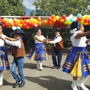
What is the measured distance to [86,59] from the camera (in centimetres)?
472

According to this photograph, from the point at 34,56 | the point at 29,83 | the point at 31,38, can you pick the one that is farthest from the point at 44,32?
the point at 29,83

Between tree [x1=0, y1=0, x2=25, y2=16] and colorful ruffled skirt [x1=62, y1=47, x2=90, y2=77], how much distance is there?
46.8 ft

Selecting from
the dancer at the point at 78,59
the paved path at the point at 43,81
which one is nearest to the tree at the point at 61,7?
the paved path at the point at 43,81

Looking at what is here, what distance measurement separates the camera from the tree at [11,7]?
17922mm

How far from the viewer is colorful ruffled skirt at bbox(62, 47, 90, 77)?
4.59 m

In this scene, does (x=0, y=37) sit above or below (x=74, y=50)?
above

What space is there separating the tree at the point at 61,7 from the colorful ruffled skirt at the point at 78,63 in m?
14.9

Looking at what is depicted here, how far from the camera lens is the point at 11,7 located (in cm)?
1850

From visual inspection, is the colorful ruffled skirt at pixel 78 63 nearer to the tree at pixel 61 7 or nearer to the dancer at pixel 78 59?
the dancer at pixel 78 59

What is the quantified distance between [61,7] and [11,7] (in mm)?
5431

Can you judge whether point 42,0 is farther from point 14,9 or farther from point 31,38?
point 31,38

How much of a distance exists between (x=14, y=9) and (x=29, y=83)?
46.8 feet

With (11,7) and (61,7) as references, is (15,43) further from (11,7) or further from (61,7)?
(61,7)

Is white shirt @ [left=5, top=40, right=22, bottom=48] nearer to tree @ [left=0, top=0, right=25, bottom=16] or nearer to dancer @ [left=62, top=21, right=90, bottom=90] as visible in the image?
dancer @ [left=62, top=21, right=90, bottom=90]
